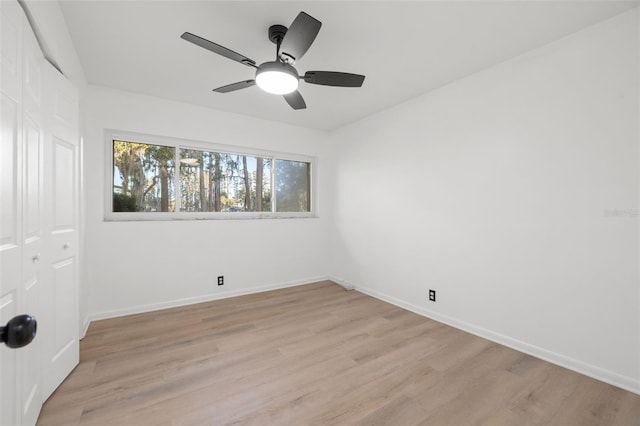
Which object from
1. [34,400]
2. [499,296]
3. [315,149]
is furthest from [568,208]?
[34,400]

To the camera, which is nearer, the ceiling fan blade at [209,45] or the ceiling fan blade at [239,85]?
the ceiling fan blade at [209,45]

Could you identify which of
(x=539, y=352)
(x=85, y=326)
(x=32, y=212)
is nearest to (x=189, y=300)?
(x=85, y=326)

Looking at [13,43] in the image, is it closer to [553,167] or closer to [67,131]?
[67,131]

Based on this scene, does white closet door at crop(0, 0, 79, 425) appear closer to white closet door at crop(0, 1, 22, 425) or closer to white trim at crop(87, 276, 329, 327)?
white closet door at crop(0, 1, 22, 425)

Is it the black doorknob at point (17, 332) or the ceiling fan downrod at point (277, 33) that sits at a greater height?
the ceiling fan downrod at point (277, 33)

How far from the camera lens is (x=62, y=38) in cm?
188

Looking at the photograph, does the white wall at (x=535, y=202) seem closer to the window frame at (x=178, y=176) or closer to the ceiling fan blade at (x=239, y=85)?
the window frame at (x=178, y=176)

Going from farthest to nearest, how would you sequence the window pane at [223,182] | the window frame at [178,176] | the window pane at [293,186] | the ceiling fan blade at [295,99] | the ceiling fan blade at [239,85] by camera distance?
the window pane at [293,186] < the window pane at [223,182] < the window frame at [178,176] < the ceiling fan blade at [295,99] < the ceiling fan blade at [239,85]

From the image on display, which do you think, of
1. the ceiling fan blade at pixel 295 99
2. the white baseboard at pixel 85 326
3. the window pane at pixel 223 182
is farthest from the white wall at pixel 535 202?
the white baseboard at pixel 85 326

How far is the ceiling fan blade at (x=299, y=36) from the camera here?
4.91ft

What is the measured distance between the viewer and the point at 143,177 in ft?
→ 10.6

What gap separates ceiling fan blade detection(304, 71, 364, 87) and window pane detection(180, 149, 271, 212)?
215 centimetres

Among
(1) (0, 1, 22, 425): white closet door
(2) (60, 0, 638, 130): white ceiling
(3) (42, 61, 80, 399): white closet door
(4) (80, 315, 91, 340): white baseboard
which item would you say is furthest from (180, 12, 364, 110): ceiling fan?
(4) (80, 315, 91, 340): white baseboard

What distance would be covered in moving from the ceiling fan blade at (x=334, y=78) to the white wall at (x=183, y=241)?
6.59 ft
